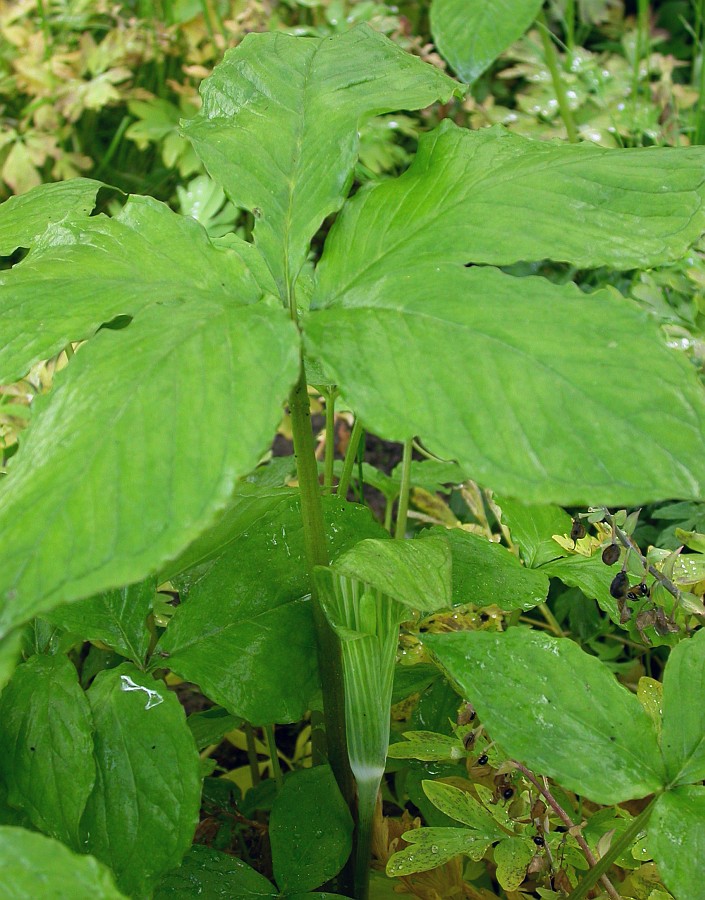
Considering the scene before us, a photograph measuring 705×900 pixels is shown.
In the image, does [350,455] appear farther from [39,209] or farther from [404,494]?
[39,209]

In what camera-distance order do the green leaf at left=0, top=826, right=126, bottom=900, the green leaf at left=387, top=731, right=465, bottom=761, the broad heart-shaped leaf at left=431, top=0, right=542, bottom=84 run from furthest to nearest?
the broad heart-shaped leaf at left=431, top=0, right=542, bottom=84 → the green leaf at left=387, top=731, right=465, bottom=761 → the green leaf at left=0, top=826, right=126, bottom=900

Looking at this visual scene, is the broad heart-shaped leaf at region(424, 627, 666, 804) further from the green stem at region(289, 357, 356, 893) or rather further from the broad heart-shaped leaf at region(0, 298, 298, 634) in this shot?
the broad heart-shaped leaf at region(0, 298, 298, 634)

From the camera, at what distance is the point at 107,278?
2.14ft

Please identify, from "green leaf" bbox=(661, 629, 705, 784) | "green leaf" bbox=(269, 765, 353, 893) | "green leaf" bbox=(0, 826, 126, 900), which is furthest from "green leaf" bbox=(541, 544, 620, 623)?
"green leaf" bbox=(0, 826, 126, 900)

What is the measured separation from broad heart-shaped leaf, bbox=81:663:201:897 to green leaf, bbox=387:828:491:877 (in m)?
0.19

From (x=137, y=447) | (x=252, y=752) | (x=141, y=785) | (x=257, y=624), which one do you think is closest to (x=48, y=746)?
(x=141, y=785)

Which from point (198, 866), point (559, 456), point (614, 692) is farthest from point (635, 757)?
point (198, 866)

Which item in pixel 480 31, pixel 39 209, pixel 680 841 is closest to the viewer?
pixel 680 841

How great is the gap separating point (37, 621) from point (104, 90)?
5.80ft

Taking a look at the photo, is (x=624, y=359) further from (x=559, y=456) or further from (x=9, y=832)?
(x=9, y=832)

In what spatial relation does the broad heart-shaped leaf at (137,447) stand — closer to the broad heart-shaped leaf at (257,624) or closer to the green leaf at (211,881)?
the broad heart-shaped leaf at (257,624)

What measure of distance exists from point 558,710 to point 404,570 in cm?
15

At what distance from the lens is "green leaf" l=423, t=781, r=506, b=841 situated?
2.48 ft

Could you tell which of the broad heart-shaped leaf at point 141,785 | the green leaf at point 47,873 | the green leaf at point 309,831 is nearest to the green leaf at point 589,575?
the green leaf at point 309,831
